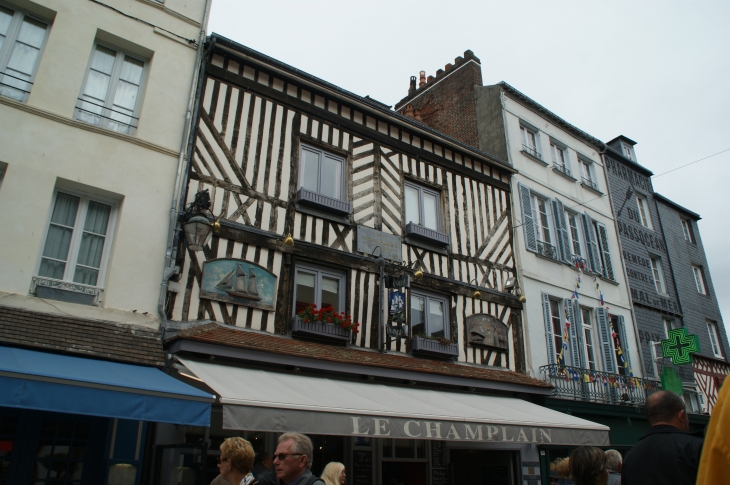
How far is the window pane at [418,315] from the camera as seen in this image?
9.91 m

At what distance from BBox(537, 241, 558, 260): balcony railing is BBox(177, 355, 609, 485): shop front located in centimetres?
389

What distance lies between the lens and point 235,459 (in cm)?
361

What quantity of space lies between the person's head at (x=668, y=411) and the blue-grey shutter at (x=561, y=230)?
1052 cm

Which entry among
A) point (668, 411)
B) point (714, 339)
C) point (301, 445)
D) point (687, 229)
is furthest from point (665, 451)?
point (687, 229)

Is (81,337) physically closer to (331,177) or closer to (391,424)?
(391,424)

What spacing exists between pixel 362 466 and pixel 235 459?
17.1 ft

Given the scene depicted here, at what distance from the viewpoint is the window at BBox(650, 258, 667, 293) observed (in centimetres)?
1592

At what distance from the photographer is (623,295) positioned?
1422 cm

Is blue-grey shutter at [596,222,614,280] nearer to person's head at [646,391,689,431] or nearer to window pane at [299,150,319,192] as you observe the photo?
window pane at [299,150,319,192]

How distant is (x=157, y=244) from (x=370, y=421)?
12.3 feet

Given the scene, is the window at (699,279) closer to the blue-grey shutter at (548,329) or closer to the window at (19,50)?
the blue-grey shutter at (548,329)

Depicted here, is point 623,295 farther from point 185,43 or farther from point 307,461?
point 307,461

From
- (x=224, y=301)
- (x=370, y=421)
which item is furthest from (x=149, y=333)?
(x=370, y=421)

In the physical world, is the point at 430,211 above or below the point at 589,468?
above
